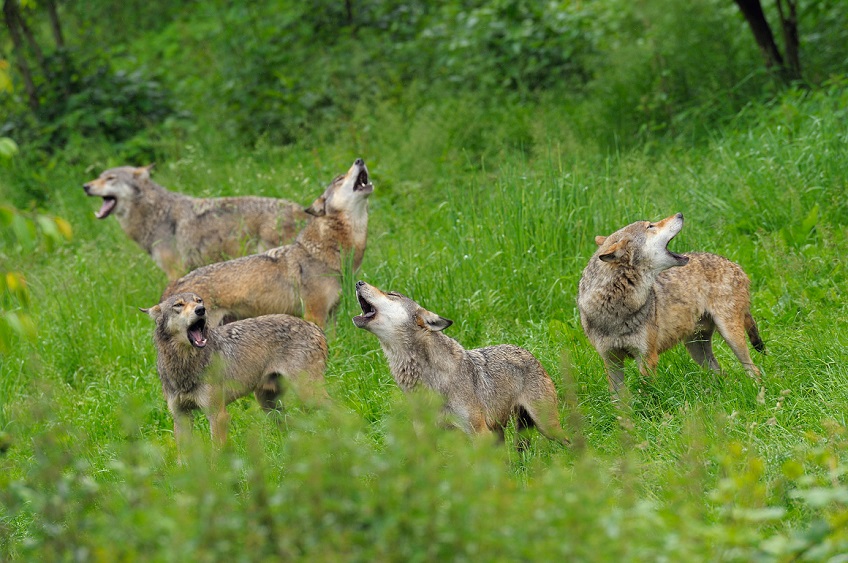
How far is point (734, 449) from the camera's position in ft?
15.5

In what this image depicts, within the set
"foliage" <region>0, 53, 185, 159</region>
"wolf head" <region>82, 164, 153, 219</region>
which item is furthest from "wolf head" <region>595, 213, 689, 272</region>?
"foliage" <region>0, 53, 185, 159</region>

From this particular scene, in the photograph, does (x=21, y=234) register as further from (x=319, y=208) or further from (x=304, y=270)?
(x=319, y=208)

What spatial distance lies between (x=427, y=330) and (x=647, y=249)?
163cm

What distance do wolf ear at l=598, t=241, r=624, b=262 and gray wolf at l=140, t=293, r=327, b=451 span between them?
211 cm

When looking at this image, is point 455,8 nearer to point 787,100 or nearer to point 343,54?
point 343,54

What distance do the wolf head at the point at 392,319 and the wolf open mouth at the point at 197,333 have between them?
139 centimetres

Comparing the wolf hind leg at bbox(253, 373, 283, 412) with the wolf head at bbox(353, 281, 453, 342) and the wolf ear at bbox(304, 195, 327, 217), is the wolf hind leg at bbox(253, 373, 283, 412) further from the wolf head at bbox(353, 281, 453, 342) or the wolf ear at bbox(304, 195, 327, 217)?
the wolf ear at bbox(304, 195, 327, 217)

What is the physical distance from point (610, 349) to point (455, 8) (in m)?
10.4

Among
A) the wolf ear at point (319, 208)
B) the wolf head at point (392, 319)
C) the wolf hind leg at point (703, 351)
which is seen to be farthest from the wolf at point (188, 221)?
the wolf hind leg at point (703, 351)

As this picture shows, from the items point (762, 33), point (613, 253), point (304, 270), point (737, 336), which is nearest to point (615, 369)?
point (613, 253)

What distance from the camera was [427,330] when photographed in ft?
21.1

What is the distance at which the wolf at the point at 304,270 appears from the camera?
8797 mm

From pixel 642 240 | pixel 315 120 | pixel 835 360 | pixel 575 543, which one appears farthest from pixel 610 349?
pixel 315 120

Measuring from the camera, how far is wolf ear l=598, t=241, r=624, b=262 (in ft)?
22.6
